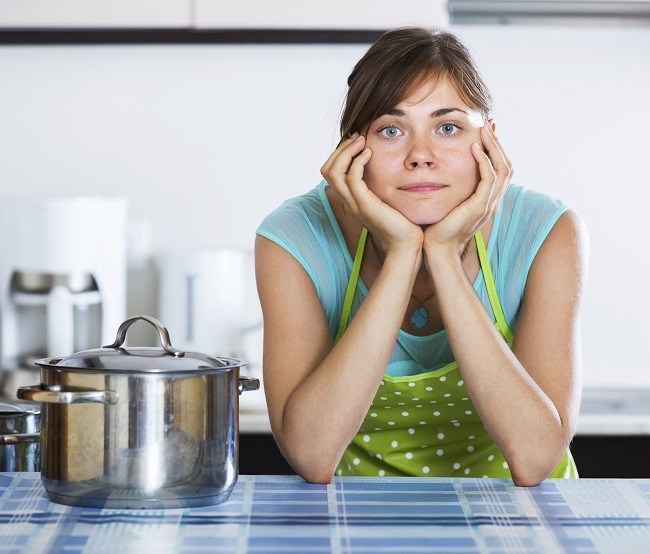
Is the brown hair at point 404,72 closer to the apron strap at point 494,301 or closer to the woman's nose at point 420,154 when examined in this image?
the woman's nose at point 420,154

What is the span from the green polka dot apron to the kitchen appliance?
93cm

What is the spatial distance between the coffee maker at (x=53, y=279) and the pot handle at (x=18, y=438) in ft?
3.54

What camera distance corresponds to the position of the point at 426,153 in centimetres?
120

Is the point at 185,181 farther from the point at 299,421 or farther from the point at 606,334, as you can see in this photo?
the point at 299,421

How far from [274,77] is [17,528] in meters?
1.74

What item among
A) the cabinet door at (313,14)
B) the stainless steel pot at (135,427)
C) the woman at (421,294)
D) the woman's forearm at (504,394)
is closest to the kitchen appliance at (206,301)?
the cabinet door at (313,14)

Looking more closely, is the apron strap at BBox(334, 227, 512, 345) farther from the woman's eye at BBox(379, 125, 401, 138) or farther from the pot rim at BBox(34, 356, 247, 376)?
the pot rim at BBox(34, 356, 247, 376)

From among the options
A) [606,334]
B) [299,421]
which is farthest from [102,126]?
[299,421]

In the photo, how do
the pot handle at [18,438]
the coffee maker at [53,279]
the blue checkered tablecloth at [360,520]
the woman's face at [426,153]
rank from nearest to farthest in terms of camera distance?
the blue checkered tablecloth at [360,520]
the pot handle at [18,438]
the woman's face at [426,153]
the coffee maker at [53,279]

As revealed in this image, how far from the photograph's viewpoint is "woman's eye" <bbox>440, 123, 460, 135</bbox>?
4.07ft

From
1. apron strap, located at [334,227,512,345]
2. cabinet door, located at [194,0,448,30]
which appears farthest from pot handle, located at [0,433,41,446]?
cabinet door, located at [194,0,448,30]

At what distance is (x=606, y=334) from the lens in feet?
8.09

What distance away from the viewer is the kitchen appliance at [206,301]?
2244mm

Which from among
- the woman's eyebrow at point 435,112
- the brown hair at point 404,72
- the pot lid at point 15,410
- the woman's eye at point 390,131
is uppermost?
the brown hair at point 404,72
